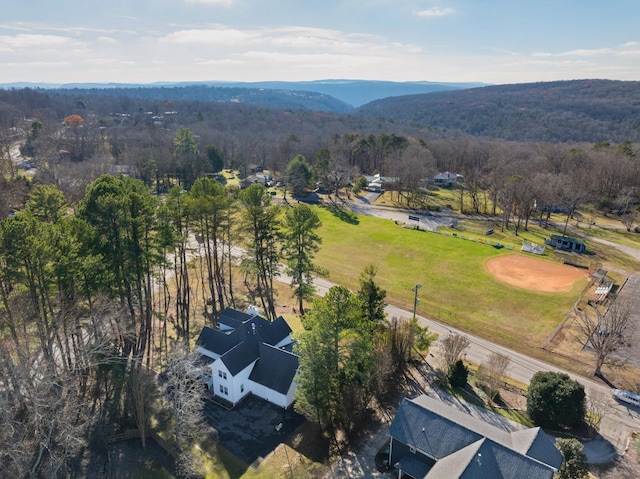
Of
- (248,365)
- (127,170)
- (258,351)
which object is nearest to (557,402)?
(258,351)

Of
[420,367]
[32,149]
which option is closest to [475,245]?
[420,367]

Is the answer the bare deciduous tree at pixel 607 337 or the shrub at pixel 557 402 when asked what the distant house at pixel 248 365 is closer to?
the shrub at pixel 557 402

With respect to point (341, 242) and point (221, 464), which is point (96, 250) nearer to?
point (221, 464)

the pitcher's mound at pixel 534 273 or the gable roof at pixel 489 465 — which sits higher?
the gable roof at pixel 489 465

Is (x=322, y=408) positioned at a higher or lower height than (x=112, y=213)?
lower

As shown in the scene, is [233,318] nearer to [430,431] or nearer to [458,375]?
[458,375]

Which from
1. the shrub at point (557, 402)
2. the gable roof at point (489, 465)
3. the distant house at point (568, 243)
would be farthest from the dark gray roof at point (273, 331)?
the distant house at point (568, 243)
